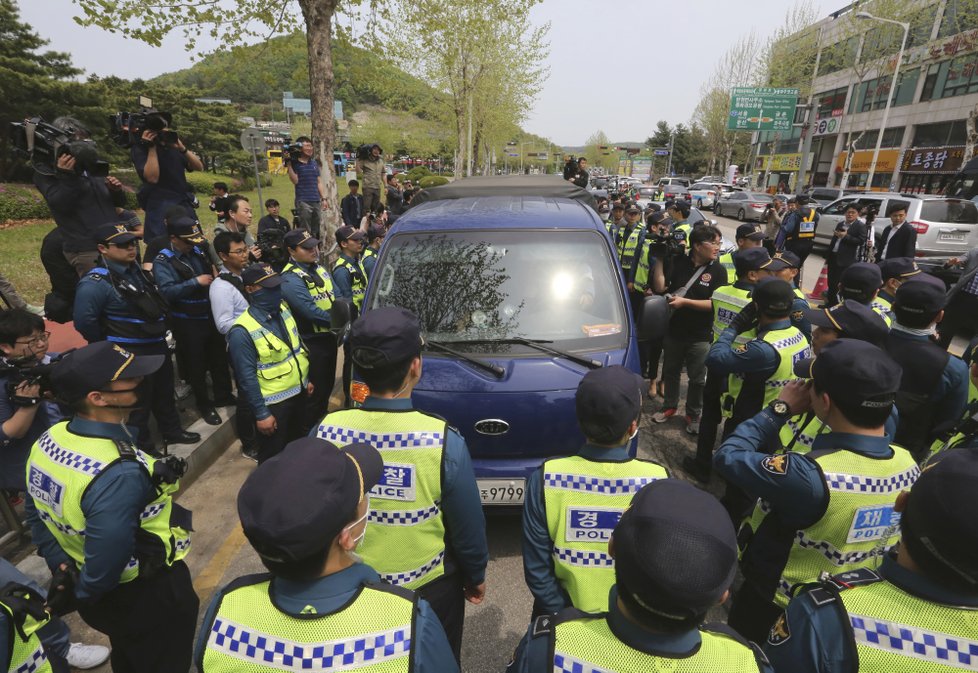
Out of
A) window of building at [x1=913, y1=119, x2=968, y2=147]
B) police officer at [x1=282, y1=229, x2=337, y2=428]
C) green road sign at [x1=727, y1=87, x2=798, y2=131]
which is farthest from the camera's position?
green road sign at [x1=727, y1=87, x2=798, y2=131]

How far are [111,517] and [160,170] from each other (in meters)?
5.30

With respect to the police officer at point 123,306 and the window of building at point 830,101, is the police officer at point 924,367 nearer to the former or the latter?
the police officer at point 123,306

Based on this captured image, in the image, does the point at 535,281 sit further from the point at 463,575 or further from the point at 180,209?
the point at 180,209

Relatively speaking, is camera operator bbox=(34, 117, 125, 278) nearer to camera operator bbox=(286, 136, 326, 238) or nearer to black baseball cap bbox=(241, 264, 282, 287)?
black baseball cap bbox=(241, 264, 282, 287)

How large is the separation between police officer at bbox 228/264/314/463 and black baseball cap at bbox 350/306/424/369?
186 cm

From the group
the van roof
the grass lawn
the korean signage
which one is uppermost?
the korean signage

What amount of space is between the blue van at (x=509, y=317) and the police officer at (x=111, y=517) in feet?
3.98

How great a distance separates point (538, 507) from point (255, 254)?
4019 mm

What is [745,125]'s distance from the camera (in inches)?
1243

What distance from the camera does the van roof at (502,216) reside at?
12.9ft

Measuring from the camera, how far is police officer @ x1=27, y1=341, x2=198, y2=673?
184 cm

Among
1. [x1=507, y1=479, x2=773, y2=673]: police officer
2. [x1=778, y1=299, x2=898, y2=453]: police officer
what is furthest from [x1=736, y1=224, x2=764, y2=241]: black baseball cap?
[x1=507, y1=479, x2=773, y2=673]: police officer

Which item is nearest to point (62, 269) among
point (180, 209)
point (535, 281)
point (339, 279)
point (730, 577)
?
point (180, 209)

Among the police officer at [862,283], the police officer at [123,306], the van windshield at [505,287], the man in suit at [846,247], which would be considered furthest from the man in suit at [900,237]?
the police officer at [123,306]
